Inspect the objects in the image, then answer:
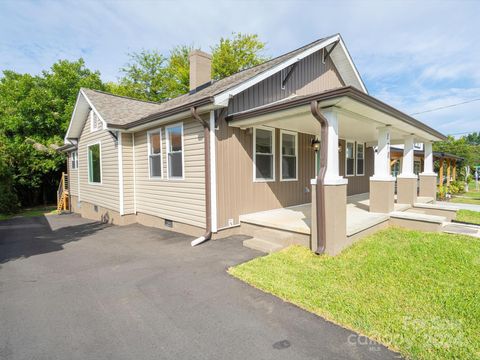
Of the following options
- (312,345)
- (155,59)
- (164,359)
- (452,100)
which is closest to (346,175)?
(312,345)

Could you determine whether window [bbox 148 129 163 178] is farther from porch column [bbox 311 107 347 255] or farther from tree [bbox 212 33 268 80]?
tree [bbox 212 33 268 80]

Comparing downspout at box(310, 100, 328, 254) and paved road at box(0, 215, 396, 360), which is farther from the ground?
downspout at box(310, 100, 328, 254)

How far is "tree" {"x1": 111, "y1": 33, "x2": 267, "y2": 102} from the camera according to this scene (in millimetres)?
22750

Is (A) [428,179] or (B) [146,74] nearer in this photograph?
(A) [428,179]

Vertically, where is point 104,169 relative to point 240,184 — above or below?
above

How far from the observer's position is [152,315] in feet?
9.31

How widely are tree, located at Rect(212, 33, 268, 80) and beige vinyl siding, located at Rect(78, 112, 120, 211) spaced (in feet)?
48.8

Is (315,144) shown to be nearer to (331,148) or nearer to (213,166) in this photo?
(331,148)

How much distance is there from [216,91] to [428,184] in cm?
908

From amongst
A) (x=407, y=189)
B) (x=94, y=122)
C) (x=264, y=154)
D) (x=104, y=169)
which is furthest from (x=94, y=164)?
(x=407, y=189)

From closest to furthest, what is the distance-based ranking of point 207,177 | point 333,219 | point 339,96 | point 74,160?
point 339,96 < point 333,219 < point 207,177 < point 74,160

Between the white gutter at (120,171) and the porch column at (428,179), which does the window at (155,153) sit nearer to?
the white gutter at (120,171)

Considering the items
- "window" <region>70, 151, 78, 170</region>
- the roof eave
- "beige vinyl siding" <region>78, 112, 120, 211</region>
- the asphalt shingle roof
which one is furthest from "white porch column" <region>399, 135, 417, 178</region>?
"window" <region>70, 151, 78, 170</region>

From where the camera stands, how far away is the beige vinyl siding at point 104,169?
8555 millimetres
